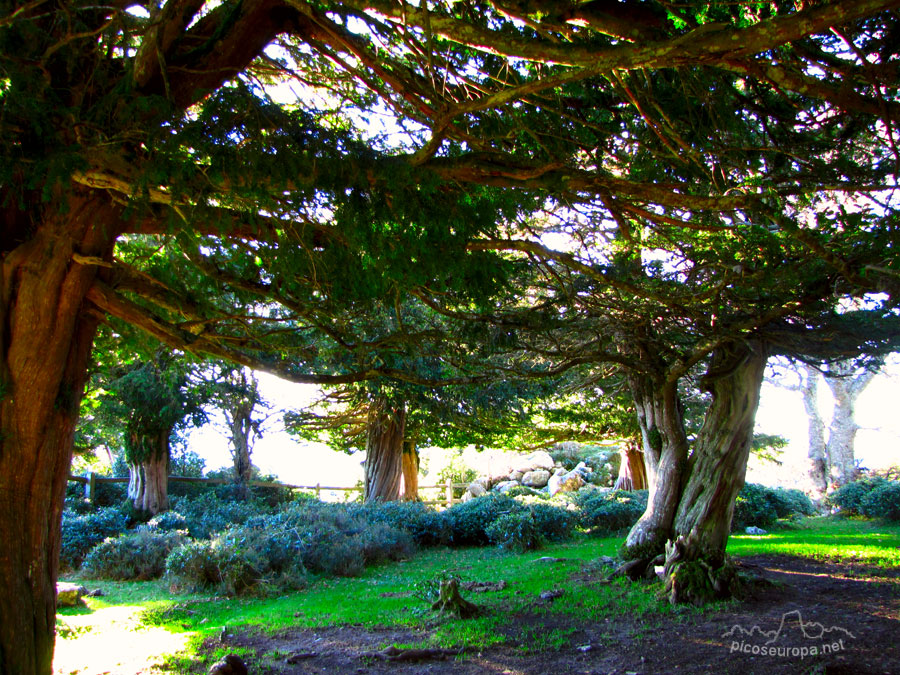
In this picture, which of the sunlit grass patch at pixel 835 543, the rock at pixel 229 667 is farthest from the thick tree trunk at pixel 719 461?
the rock at pixel 229 667

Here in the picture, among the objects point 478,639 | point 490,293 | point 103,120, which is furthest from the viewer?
point 478,639

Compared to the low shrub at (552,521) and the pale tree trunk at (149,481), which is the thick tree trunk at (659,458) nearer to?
the low shrub at (552,521)

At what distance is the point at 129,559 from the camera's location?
11648 mm

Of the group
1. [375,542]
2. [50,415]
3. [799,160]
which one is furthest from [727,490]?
[50,415]

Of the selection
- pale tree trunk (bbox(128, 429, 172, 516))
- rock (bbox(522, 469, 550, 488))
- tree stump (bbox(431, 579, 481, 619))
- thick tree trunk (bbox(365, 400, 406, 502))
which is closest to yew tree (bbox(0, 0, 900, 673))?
tree stump (bbox(431, 579, 481, 619))

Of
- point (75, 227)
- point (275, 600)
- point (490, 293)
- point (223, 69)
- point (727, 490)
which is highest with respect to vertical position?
point (223, 69)

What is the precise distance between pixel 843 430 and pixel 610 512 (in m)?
13.8

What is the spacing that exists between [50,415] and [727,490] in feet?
27.8

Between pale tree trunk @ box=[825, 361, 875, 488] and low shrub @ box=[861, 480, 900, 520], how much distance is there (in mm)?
6917

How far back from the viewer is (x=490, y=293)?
17.1 feet

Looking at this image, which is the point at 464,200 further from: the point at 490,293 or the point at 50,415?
the point at 50,415

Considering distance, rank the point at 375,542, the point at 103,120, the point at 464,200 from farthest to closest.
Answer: the point at 375,542 → the point at 464,200 → the point at 103,120

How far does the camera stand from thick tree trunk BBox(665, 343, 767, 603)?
8.70 metres

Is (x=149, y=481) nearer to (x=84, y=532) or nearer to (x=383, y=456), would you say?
(x=84, y=532)
